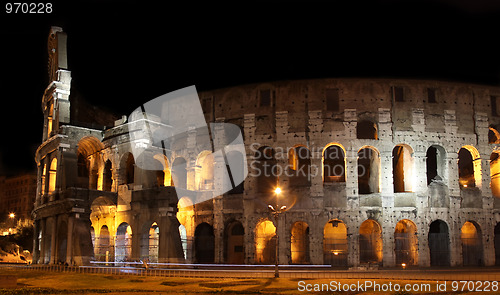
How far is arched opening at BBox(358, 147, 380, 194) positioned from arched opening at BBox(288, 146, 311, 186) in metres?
3.99

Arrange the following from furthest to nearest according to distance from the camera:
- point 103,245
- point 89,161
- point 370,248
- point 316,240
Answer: point 89,161
point 103,245
point 370,248
point 316,240

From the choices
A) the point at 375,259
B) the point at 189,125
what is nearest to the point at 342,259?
the point at 375,259

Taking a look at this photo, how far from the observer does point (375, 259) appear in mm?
32469

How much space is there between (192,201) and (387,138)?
12717 mm

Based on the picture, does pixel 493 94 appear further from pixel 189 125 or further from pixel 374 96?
pixel 189 125

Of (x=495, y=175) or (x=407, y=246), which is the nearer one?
(x=407, y=246)

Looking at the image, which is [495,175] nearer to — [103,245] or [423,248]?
[423,248]

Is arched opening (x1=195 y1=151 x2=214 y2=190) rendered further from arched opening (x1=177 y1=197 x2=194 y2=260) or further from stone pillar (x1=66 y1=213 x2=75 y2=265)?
stone pillar (x1=66 y1=213 x2=75 y2=265)

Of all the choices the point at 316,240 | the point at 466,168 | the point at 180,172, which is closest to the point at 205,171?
the point at 180,172

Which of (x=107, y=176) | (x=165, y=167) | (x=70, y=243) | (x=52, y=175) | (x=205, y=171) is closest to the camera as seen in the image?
(x=70, y=243)

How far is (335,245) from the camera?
32.6 meters

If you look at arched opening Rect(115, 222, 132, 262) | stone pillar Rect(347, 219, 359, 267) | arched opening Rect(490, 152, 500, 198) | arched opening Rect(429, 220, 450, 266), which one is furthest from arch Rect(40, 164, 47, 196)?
arched opening Rect(490, 152, 500, 198)

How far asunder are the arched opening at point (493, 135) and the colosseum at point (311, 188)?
0.22 meters

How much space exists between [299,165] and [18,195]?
65.2 m
